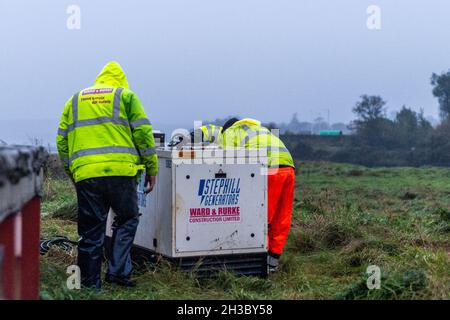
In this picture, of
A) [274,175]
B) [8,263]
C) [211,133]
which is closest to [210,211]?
[274,175]

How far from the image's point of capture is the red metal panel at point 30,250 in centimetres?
344

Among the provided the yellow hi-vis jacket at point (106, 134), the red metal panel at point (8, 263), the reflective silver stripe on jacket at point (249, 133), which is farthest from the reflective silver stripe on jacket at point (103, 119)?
the red metal panel at point (8, 263)

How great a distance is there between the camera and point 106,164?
6.12m

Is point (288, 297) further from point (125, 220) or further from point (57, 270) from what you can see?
point (57, 270)

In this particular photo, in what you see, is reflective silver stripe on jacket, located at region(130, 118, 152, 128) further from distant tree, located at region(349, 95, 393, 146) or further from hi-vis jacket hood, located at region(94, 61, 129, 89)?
distant tree, located at region(349, 95, 393, 146)

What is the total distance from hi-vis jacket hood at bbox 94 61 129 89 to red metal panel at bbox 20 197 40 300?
2569 mm

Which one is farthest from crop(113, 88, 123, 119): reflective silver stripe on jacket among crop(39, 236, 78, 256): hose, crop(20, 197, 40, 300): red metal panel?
crop(20, 197, 40, 300): red metal panel

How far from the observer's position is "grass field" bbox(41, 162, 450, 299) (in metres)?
5.46

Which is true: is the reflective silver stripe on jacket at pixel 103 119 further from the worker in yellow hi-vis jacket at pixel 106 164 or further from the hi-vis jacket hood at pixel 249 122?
the hi-vis jacket hood at pixel 249 122

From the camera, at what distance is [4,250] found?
Answer: 2.76 meters

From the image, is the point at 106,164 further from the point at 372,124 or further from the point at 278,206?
the point at 372,124

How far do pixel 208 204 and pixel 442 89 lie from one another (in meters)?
53.9
